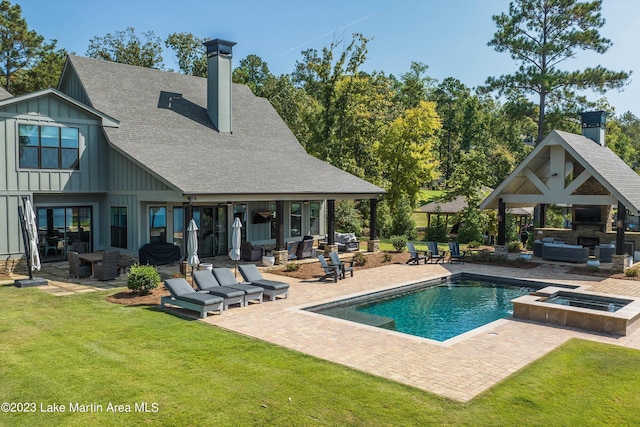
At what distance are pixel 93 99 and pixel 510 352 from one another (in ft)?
66.7

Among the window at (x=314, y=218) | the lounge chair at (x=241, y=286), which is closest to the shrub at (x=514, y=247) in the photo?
the window at (x=314, y=218)

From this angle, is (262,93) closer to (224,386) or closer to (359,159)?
(359,159)

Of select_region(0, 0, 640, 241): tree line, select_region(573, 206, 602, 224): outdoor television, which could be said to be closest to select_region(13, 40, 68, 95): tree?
select_region(0, 0, 640, 241): tree line

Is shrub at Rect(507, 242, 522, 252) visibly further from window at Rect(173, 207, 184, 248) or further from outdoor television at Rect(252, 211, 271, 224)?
window at Rect(173, 207, 184, 248)

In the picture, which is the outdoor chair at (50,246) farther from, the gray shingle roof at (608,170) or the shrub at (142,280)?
the gray shingle roof at (608,170)

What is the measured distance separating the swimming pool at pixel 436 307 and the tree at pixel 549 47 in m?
21.3

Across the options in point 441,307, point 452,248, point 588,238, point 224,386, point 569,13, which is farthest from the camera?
point 569,13

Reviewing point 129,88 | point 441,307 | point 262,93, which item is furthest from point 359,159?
point 441,307

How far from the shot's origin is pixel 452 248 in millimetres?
23641

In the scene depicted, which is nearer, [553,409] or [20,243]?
[553,409]

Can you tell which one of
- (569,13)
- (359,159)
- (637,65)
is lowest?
(359,159)

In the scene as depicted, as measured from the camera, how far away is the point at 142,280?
14.4m

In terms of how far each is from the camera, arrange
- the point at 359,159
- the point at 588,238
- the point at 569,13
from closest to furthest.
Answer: the point at 588,238 → the point at 569,13 → the point at 359,159

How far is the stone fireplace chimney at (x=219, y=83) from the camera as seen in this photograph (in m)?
25.3
